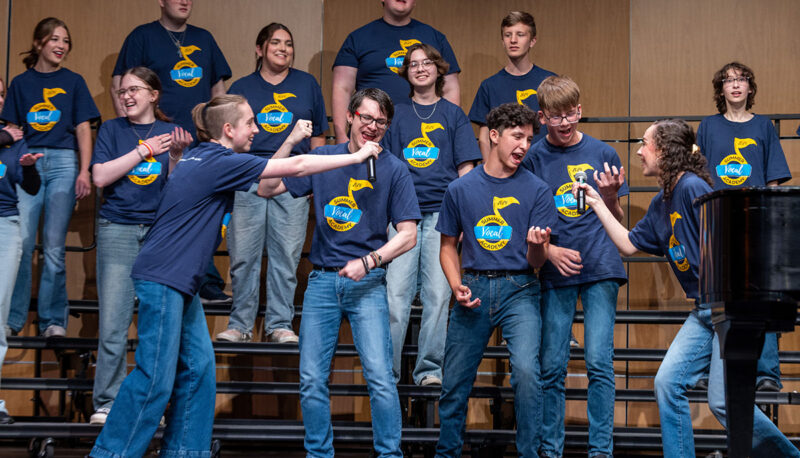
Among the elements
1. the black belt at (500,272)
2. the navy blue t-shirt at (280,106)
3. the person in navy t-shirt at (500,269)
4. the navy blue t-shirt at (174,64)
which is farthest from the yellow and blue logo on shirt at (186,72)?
the black belt at (500,272)

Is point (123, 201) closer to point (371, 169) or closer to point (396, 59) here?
point (371, 169)

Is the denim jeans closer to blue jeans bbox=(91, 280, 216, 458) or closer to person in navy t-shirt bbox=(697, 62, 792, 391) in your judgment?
blue jeans bbox=(91, 280, 216, 458)

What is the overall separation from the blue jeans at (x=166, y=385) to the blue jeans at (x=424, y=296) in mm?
1200

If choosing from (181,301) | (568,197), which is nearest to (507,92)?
(568,197)

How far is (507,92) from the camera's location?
17.6 ft

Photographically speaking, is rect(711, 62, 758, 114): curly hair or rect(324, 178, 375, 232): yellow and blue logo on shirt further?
Answer: rect(711, 62, 758, 114): curly hair

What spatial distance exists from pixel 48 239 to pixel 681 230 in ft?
12.3

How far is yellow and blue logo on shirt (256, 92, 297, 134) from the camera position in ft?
17.4

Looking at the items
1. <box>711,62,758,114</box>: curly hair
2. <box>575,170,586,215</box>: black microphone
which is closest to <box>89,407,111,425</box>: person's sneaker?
<box>575,170,586,215</box>: black microphone

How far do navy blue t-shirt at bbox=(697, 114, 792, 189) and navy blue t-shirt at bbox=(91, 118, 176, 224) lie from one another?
3396 millimetres

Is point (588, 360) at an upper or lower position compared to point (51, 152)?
lower

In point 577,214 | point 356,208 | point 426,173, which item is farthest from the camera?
point 426,173

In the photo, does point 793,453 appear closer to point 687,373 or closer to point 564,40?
point 687,373

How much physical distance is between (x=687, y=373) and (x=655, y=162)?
97 centimetres
